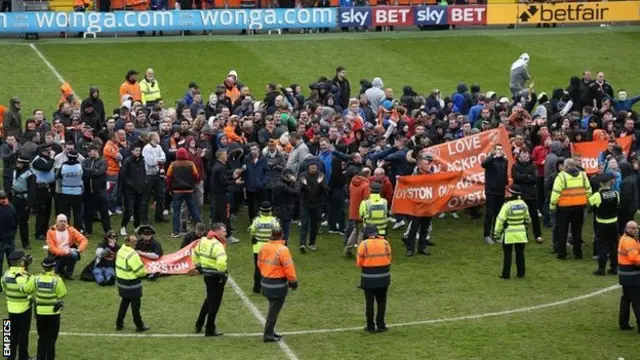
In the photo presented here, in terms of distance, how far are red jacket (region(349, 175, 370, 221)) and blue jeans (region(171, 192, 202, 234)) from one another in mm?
3228

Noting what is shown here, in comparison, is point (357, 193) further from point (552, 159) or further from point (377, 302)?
point (377, 302)

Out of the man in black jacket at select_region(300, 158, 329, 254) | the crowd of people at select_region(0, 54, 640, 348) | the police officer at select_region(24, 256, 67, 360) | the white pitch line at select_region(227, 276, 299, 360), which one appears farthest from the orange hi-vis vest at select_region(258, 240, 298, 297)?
the man in black jacket at select_region(300, 158, 329, 254)

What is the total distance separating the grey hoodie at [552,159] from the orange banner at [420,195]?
7.06ft

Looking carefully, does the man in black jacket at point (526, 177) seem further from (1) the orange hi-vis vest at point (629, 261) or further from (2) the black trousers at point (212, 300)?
(2) the black trousers at point (212, 300)

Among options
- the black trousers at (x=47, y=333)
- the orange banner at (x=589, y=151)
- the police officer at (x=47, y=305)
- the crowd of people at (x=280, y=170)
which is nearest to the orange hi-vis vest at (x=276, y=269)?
the crowd of people at (x=280, y=170)

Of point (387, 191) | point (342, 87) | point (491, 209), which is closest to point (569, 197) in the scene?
point (491, 209)

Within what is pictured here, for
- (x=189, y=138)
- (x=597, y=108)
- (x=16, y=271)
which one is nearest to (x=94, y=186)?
(x=189, y=138)

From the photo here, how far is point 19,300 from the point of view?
69.7ft

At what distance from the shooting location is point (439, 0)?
49906 millimetres

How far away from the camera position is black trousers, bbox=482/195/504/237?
28.3 meters

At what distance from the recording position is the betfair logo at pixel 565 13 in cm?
4950

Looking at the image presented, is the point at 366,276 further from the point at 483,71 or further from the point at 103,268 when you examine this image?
the point at 483,71

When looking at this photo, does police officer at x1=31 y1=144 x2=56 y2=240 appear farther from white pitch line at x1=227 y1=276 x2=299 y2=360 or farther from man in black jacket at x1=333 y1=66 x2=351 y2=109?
man in black jacket at x1=333 y1=66 x2=351 y2=109

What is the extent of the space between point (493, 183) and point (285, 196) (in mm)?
4266
